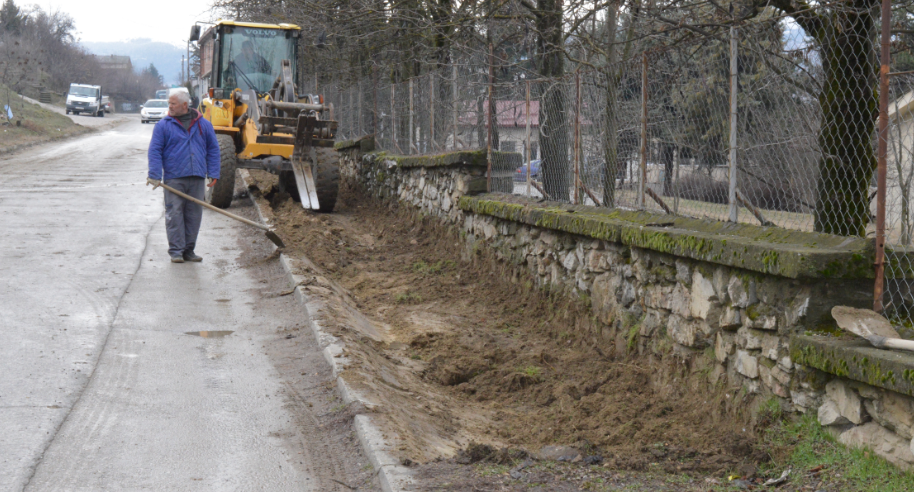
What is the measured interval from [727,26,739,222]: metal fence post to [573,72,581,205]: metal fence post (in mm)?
2164

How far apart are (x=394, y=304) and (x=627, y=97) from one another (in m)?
3.42

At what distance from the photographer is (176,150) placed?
954 cm

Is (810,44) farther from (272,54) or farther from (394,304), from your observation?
(272,54)

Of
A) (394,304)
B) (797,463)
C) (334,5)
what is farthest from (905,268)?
(334,5)

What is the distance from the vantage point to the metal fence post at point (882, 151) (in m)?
4.07

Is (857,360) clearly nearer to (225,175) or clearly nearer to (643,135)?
(643,135)

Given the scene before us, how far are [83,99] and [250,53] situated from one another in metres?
42.5

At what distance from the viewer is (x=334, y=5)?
14.4 m

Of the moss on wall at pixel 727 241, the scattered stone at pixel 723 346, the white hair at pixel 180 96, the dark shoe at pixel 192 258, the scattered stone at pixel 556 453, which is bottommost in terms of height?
the scattered stone at pixel 556 453

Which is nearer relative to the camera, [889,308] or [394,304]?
[889,308]

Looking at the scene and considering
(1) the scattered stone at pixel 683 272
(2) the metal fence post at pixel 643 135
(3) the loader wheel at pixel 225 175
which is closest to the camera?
(1) the scattered stone at pixel 683 272

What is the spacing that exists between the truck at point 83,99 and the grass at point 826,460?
181 ft

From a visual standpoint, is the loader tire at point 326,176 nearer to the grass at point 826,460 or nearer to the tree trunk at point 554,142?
the tree trunk at point 554,142

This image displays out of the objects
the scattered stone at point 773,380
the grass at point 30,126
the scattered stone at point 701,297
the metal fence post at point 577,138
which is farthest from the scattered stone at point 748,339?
the grass at point 30,126
